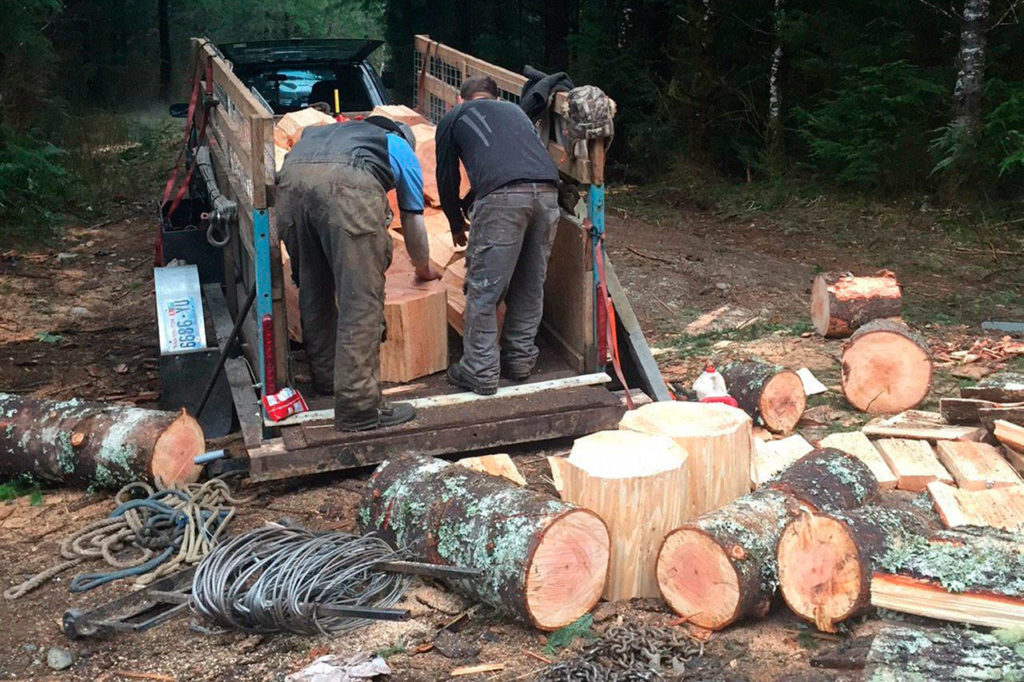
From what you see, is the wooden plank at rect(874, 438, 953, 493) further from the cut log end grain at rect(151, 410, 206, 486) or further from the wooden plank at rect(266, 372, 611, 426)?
the cut log end grain at rect(151, 410, 206, 486)

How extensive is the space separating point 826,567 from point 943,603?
426 millimetres

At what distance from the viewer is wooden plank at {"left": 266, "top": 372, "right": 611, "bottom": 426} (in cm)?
583

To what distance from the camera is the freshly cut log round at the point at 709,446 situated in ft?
16.1

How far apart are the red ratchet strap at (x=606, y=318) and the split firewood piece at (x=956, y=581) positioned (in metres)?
2.22

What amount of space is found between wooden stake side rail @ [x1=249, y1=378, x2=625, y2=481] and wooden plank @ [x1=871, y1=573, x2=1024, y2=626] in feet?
7.34

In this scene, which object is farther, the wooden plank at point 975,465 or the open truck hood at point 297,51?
the open truck hood at point 297,51

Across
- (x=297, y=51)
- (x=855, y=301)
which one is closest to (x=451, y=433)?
(x=855, y=301)

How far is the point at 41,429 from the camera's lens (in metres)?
5.88

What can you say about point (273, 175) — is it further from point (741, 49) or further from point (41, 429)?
point (741, 49)

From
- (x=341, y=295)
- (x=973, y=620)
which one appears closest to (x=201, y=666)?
(x=341, y=295)

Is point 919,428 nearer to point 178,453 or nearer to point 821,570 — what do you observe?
point 821,570

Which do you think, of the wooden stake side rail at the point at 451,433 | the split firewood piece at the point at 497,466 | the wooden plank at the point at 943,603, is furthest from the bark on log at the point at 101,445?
the wooden plank at the point at 943,603

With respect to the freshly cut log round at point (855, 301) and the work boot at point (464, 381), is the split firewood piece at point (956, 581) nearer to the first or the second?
the work boot at point (464, 381)

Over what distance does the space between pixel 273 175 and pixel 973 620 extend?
364 cm
